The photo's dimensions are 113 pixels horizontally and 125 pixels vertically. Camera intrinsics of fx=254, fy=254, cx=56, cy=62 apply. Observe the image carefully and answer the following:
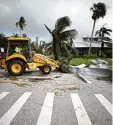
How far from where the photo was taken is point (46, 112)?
8.32 m

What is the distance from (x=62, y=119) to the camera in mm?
7535

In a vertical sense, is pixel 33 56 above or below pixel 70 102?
above

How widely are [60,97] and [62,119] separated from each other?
347cm

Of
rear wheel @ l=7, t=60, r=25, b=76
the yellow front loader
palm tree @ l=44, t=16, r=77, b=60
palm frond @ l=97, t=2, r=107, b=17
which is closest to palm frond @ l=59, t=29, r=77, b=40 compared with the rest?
palm tree @ l=44, t=16, r=77, b=60

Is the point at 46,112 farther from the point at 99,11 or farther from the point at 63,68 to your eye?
the point at 99,11

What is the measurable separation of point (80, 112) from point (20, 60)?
11.6 metres

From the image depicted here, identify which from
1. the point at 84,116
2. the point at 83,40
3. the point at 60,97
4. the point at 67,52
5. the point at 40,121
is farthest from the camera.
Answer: the point at 83,40

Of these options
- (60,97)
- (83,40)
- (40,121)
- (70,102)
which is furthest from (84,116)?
(83,40)

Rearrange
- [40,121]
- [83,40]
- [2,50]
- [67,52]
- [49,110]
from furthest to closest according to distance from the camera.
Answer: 1. [83,40]
2. [67,52]
3. [2,50]
4. [49,110]
5. [40,121]

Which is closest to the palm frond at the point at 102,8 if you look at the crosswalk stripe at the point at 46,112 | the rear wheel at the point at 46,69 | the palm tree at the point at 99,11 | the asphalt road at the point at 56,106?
the palm tree at the point at 99,11

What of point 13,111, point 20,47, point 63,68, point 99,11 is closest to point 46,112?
point 13,111

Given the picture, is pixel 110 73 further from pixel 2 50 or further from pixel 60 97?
pixel 60 97

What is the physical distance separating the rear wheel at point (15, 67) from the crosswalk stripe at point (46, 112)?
8171mm

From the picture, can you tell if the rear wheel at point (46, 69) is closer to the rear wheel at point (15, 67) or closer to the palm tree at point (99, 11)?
the rear wheel at point (15, 67)
